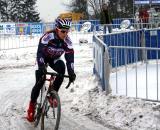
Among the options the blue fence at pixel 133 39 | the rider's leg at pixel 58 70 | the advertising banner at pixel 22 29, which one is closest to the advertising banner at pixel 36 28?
the advertising banner at pixel 22 29

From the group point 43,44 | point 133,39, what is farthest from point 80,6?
point 43,44

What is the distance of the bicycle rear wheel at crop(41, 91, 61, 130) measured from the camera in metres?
7.47

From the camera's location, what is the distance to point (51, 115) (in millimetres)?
8086

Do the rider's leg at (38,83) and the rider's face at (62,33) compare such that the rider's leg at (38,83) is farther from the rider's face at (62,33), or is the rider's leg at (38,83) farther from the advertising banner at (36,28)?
the advertising banner at (36,28)

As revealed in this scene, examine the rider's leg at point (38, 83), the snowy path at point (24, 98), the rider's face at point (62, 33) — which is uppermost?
the rider's face at point (62, 33)

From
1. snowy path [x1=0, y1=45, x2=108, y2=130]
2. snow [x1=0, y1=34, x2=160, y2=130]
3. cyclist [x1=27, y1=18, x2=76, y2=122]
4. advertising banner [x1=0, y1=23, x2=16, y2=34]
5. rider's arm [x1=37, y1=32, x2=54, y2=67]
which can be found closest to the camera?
cyclist [x1=27, y1=18, x2=76, y2=122]

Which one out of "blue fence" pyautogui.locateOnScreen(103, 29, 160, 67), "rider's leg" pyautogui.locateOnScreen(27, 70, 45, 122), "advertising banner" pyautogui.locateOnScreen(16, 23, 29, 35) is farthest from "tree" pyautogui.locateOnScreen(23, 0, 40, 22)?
"rider's leg" pyautogui.locateOnScreen(27, 70, 45, 122)

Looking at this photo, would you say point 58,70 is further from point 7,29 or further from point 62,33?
point 7,29

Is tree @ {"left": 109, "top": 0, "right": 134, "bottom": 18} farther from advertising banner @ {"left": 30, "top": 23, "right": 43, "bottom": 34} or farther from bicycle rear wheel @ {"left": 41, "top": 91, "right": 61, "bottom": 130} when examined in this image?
bicycle rear wheel @ {"left": 41, "top": 91, "right": 61, "bottom": 130}

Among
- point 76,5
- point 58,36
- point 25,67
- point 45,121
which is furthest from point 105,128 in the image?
point 76,5

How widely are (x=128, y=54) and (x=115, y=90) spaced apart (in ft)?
3.06

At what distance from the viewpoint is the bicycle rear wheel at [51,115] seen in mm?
7469

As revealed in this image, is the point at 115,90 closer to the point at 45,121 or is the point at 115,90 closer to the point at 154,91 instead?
the point at 154,91

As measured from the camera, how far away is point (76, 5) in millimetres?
78750
